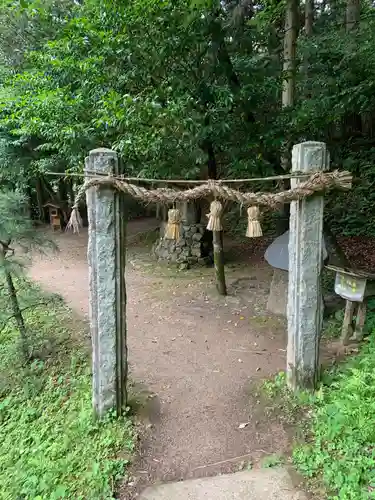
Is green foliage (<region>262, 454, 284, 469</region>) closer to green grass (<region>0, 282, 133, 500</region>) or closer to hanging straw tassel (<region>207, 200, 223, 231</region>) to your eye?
green grass (<region>0, 282, 133, 500</region>)

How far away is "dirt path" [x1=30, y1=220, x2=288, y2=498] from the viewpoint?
2.93 meters

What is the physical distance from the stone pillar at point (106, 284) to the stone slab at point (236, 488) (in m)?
0.86

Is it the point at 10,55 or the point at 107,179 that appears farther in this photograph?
the point at 10,55

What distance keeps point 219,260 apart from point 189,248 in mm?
2286

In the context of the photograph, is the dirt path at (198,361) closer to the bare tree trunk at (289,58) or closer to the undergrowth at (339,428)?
the undergrowth at (339,428)

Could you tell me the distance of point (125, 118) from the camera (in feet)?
14.3

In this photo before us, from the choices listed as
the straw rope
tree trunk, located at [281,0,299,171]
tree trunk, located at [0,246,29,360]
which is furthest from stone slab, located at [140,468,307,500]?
tree trunk, located at [281,0,299,171]

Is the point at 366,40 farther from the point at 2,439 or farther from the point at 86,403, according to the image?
the point at 2,439

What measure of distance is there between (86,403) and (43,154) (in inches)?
419

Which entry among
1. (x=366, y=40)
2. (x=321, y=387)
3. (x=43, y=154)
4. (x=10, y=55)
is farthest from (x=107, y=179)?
(x=43, y=154)

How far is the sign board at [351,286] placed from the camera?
392 centimetres

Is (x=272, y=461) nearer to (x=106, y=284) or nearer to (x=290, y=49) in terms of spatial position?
(x=106, y=284)

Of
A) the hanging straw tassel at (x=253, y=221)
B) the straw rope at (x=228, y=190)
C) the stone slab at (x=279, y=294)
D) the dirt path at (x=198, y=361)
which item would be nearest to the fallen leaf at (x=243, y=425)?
the dirt path at (x=198, y=361)

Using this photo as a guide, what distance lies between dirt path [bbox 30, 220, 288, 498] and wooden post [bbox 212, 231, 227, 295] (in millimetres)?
191
